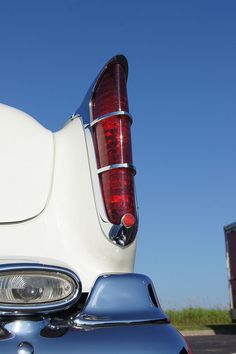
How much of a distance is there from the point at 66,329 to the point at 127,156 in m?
0.64

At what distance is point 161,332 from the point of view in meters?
1.82

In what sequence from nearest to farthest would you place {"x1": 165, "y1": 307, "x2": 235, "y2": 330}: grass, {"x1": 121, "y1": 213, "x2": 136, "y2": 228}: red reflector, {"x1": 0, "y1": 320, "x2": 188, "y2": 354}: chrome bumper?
{"x1": 0, "y1": 320, "x2": 188, "y2": 354}: chrome bumper → {"x1": 121, "y1": 213, "x2": 136, "y2": 228}: red reflector → {"x1": 165, "y1": 307, "x2": 235, "y2": 330}: grass

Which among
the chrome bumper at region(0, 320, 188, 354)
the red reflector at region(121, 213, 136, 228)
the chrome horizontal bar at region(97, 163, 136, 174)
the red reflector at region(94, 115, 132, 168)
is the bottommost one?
the chrome bumper at region(0, 320, 188, 354)

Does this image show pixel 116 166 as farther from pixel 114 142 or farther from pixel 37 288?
pixel 37 288

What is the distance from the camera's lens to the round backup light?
1827mm

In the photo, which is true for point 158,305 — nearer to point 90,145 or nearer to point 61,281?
point 61,281

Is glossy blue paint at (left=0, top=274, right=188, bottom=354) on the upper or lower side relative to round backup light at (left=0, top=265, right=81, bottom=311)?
lower

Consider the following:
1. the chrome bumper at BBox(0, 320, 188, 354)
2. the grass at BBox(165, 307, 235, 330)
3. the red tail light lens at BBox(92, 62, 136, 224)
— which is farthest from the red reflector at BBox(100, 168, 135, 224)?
the grass at BBox(165, 307, 235, 330)

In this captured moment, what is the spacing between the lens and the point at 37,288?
1883mm

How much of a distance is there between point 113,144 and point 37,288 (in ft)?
1.85

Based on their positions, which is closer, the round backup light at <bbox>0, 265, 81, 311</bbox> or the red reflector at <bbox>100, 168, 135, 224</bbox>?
the round backup light at <bbox>0, 265, 81, 311</bbox>

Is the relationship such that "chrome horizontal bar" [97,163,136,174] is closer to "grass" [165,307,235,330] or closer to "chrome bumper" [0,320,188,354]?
"chrome bumper" [0,320,188,354]

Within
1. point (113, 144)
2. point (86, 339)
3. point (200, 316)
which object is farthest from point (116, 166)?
point (200, 316)

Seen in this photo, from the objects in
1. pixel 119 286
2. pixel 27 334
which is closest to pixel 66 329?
pixel 27 334
